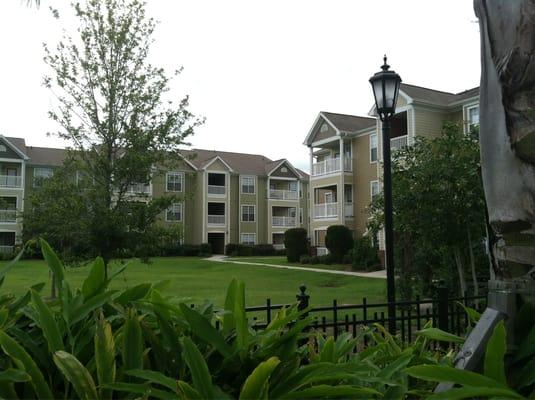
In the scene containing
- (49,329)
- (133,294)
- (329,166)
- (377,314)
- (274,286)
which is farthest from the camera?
(329,166)

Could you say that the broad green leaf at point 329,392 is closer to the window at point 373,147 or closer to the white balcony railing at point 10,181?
the window at point 373,147

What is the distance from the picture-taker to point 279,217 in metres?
53.4

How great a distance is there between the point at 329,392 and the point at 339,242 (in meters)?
30.1

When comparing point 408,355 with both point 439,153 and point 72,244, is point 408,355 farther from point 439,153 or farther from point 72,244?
point 72,244

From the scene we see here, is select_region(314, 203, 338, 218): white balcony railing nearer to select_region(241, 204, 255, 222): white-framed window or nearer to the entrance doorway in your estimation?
select_region(241, 204, 255, 222): white-framed window

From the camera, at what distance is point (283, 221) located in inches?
2096

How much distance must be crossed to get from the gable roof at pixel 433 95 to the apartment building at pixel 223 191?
73.8 ft

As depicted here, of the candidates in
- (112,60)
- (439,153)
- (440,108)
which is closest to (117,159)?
(112,60)

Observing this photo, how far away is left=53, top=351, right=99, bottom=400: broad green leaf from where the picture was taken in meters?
1.78

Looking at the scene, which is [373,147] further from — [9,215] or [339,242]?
[9,215]

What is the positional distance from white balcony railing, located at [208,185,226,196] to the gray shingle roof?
17447mm

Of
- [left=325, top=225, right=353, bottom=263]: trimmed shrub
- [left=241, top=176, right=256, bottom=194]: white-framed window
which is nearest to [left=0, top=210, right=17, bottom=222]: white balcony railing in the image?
[left=325, top=225, right=353, bottom=263]: trimmed shrub

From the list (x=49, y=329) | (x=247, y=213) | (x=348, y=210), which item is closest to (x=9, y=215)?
(x=49, y=329)

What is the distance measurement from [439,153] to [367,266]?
15.9 m
